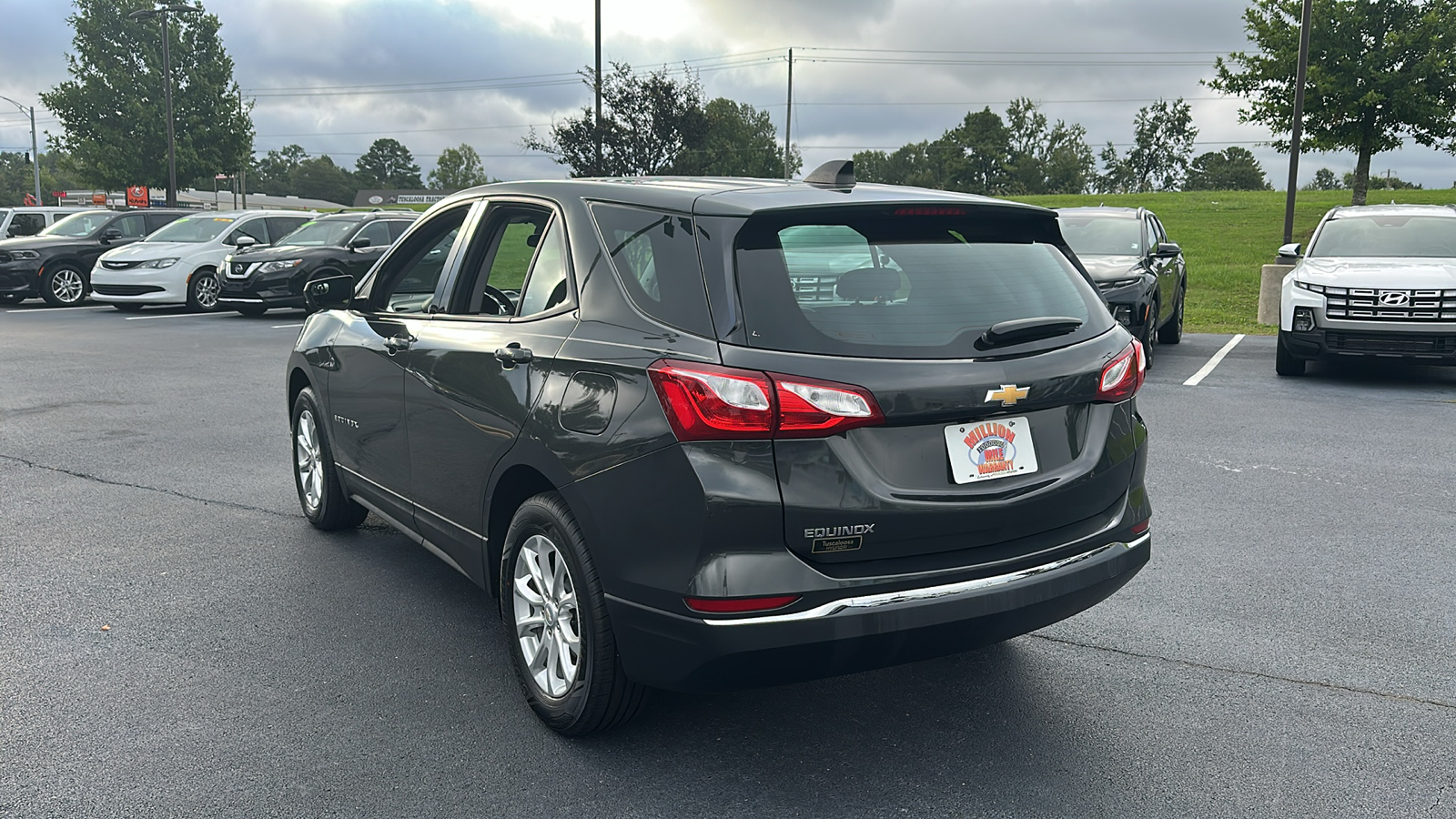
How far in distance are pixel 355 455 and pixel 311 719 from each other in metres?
1.69

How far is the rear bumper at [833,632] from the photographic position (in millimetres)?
2885

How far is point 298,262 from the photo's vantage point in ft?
60.6

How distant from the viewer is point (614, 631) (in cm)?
314

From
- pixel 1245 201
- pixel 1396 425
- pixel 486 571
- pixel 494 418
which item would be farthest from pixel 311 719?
pixel 1245 201

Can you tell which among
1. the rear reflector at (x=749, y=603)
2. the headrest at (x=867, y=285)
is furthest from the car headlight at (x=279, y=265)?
the rear reflector at (x=749, y=603)

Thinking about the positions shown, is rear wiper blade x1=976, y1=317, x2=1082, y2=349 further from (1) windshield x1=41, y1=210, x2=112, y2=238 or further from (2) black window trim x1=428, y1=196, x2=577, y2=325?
(1) windshield x1=41, y1=210, x2=112, y2=238

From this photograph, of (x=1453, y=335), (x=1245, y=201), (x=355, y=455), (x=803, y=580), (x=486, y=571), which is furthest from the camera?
(x=1245, y=201)

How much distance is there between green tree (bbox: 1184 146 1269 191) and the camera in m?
113

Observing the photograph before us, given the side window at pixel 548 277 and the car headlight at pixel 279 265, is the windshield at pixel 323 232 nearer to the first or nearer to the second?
the car headlight at pixel 279 265

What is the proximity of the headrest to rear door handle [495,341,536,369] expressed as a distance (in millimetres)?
1019

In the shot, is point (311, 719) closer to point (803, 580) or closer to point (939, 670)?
point (803, 580)

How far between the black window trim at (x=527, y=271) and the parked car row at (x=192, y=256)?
14.9m

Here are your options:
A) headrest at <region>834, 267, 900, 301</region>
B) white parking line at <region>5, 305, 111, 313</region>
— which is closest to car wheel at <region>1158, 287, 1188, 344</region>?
headrest at <region>834, 267, 900, 301</region>

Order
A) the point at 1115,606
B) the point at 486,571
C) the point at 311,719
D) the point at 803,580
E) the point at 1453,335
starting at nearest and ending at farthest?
the point at 803,580, the point at 311,719, the point at 486,571, the point at 1115,606, the point at 1453,335
